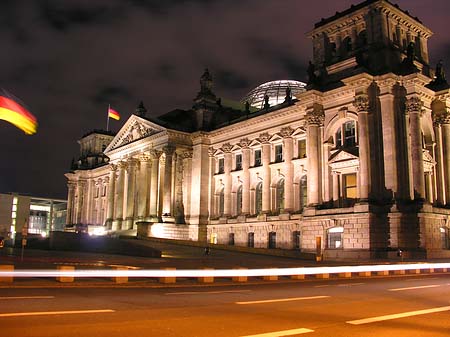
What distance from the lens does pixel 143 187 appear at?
74.8m

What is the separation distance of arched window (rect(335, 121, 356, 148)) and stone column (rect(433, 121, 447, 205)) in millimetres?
9182

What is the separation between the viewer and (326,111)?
52.4 m

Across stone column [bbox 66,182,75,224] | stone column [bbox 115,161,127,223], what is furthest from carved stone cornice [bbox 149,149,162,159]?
stone column [bbox 66,182,75,224]

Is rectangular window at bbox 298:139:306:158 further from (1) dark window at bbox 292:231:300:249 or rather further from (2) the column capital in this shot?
(2) the column capital

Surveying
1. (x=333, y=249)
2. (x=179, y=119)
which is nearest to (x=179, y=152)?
(x=179, y=119)

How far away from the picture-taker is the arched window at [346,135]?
50281 millimetres

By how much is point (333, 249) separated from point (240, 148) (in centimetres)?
2320

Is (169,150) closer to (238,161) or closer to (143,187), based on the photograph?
(143,187)

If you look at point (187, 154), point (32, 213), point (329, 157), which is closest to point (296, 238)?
point (329, 157)

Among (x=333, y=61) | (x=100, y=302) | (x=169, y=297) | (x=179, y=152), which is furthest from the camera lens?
(x=179, y=152)

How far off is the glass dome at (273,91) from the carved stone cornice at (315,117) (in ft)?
95.7

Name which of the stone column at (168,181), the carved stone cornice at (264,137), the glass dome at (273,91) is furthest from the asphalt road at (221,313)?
the glass dome at (273,91)

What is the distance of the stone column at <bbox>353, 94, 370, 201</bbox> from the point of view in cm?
4578

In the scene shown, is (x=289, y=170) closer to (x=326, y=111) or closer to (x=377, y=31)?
(x=326, y=111)
